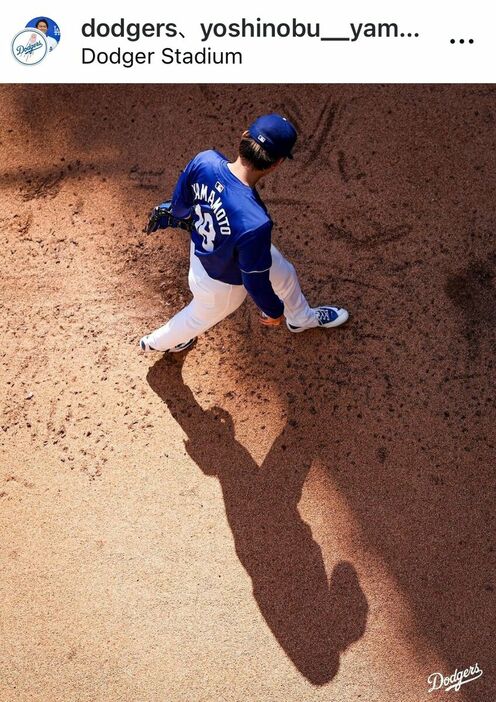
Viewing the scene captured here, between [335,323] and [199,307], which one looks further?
[335,323]

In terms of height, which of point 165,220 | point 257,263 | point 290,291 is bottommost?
point 290,291

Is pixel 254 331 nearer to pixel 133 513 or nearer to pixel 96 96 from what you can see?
pixel 133 513

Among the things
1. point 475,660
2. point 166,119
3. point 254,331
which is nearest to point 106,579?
point 254,331

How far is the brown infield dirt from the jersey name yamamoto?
133 cm

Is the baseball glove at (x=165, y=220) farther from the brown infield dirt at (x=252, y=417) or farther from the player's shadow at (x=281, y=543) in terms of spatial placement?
the player's shadow at (x=281, y=543)

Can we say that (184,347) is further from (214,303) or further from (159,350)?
(214,303)

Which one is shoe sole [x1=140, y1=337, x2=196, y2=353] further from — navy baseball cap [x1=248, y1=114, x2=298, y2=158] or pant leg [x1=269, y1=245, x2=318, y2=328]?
navy baseball cap [x1=248, y1=114, x2=298, y2=158]

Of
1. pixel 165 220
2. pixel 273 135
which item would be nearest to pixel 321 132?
pixel 165 220

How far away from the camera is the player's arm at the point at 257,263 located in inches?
147

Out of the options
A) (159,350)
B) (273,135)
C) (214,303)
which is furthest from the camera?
(159,350)

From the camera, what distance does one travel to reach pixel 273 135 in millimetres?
3701

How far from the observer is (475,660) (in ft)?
14.3
